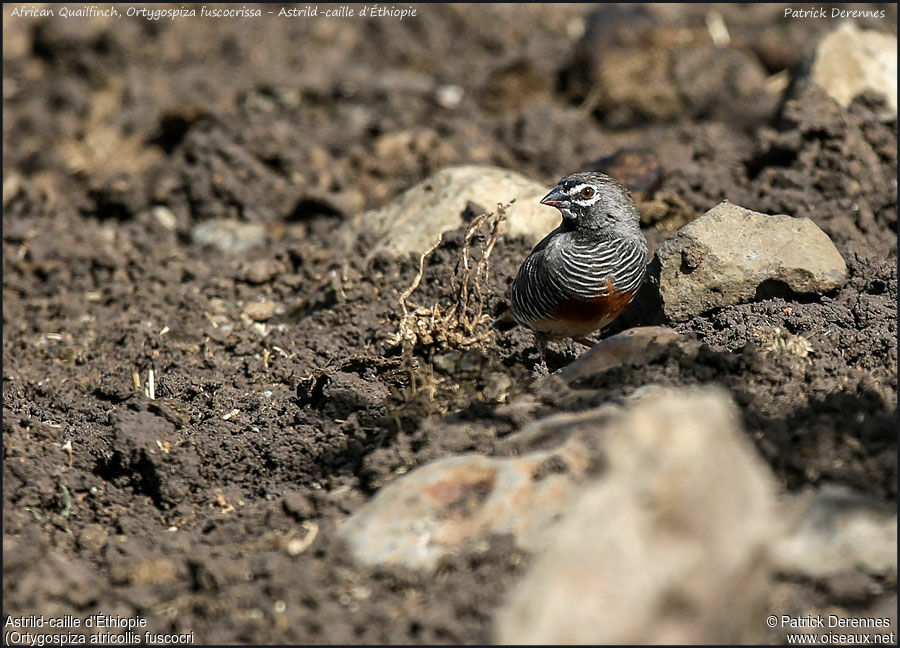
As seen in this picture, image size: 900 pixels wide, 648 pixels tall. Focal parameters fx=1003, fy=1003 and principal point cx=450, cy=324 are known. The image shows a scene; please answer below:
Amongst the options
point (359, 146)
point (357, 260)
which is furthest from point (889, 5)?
point (357, 260)

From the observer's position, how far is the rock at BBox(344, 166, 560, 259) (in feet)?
22.4

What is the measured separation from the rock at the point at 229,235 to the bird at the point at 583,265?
2.94 meters

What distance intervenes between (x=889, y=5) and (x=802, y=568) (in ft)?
29.9

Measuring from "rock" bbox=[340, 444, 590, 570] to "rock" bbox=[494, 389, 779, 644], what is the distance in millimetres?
793

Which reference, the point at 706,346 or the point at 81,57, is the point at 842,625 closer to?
the point at 706,346

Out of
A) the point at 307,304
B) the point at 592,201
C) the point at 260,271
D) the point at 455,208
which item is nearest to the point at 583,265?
the point at 592,201

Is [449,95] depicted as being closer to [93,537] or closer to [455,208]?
[455,208]

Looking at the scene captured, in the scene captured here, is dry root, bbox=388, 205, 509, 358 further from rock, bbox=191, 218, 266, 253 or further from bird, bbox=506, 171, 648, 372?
rock, bbox=191, 218, 266, 253

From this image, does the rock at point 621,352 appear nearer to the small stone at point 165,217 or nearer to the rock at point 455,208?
the rock at point 455,208

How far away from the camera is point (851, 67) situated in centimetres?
823

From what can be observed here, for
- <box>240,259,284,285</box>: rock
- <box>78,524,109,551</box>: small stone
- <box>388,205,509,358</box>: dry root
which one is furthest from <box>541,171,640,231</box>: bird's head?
<box>78,524,109,551</box>: small stone

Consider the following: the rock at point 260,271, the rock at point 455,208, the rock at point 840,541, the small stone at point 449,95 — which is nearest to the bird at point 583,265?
the rock at point 455,208

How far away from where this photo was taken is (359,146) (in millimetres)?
9211

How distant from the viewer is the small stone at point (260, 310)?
6.97m
